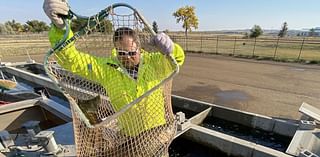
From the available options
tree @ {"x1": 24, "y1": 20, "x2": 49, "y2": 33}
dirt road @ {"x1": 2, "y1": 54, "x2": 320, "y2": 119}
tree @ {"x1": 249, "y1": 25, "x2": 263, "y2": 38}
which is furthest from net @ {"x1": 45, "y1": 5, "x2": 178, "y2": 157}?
tree @ {"x1": 24, "y1": 20, "x2": 49, "y2": 33}

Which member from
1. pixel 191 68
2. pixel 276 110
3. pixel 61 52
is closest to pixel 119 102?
pixel 61 52

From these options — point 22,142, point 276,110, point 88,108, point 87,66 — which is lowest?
point 276,110

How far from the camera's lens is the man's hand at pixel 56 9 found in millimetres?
1211

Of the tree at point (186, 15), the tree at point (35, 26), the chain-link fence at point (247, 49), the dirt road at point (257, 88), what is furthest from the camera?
the tree at point (35, 26)

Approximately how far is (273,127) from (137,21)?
341 centimetres

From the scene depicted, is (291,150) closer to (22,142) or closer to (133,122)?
(133,122)

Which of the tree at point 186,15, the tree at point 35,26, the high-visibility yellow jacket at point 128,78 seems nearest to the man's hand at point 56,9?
the high-visibility yellow jacket at point 128,78

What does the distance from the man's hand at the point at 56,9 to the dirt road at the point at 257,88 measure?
465cm

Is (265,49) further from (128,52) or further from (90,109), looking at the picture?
(90,109)

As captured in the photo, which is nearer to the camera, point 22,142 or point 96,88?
point 96,88

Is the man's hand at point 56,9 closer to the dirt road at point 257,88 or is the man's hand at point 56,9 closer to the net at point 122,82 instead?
the net at point 122,82

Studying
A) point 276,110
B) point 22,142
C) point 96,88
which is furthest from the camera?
point 276,110

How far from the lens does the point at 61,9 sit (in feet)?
4.10

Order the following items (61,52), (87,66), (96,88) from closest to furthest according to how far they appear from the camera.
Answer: (61,52) → (87,66) → (96,88)
